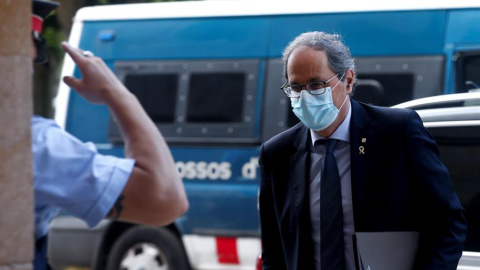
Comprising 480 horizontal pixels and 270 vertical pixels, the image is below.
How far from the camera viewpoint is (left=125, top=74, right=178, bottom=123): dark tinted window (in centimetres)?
929

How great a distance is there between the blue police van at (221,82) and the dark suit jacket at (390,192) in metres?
4.99

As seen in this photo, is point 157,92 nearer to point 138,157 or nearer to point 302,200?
point 302,200

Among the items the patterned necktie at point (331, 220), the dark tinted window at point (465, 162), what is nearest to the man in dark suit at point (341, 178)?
the patterned necktie at point (331, 220)

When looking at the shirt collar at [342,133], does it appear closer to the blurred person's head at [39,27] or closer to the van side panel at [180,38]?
the blurred person's head at [39,27]

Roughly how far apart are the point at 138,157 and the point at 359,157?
1.26 metres

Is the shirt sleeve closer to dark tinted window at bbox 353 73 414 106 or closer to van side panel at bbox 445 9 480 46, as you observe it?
van side panel at bbox 445 9 480 46

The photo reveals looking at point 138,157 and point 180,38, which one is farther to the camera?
point 180,38

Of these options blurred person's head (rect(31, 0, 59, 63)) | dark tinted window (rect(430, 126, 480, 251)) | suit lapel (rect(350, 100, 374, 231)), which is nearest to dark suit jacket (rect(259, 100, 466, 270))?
suit lapel (rect(350, 100, 374, 231))

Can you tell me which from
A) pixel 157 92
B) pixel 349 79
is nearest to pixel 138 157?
pixel 349 79

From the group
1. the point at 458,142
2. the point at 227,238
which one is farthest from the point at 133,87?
the point at 458,142

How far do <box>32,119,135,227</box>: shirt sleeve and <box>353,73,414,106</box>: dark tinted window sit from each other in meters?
6.50

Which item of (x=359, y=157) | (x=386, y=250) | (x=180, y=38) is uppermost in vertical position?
(x=180, y=38)

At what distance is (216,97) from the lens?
29.9 feet

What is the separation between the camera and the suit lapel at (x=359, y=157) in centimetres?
309
